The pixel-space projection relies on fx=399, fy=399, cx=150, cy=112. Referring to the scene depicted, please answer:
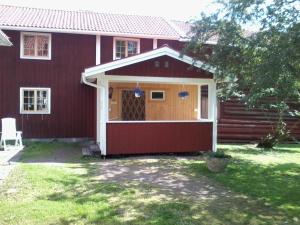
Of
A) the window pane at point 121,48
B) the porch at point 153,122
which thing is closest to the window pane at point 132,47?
the window pane at point 121,48

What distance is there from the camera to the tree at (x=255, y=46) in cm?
751

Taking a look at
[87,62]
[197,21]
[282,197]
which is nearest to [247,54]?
[197,21]

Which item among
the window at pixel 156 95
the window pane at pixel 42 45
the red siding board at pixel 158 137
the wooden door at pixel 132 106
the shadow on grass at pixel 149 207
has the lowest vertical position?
A: the shadow on grass at pixel 149 207

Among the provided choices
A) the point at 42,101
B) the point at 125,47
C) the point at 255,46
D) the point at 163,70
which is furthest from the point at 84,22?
the point at 255,46

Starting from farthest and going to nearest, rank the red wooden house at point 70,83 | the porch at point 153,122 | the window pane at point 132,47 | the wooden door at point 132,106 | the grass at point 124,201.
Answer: the window pane at point 132,47 < the wooden door at point 132,106 < the red wooden house at point 70,83 < the porch at point 153,122 < the grass at point 124,201

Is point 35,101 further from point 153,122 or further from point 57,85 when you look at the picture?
point 153,122

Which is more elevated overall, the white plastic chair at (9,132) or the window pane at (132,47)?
the window pane at (132,47)

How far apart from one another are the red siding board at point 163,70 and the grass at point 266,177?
2.90 metres

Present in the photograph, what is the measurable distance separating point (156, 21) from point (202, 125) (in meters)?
8.17

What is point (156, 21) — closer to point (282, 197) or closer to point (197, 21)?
point (197, 21)

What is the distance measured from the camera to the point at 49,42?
16.3 metres

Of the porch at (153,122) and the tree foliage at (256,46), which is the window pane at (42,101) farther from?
the tree foliage at (256,46)

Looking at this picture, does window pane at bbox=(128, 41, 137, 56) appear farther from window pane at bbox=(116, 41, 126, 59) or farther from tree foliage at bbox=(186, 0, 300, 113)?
tree foliage at bbox=(186, 0, 300, 113)

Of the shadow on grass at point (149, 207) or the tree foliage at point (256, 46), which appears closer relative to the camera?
the shadow on grass at point (149, 207)
